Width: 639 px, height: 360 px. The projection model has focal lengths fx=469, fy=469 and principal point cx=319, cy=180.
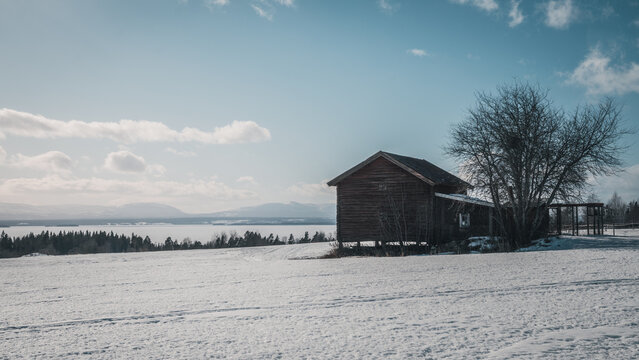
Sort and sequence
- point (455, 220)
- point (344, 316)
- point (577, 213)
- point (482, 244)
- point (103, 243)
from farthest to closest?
point (103, 243)
point (577, 213)
point (455, 220)
point (482, 244)
point (344, 316)

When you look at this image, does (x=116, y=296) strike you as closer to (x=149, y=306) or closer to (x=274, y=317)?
(x=149, y=306)

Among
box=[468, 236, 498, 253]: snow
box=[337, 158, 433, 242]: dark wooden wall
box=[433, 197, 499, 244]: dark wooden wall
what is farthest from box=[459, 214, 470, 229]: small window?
box=[337, 158, 433, 242]: dark wooden wall

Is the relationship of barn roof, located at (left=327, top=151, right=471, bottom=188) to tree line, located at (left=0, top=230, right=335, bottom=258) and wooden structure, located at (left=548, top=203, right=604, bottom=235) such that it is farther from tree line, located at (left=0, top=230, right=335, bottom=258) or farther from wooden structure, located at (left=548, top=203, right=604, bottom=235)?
tree line, located at (left=0, top=230, right=335, bottom=258)

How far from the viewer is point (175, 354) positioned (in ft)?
18.9

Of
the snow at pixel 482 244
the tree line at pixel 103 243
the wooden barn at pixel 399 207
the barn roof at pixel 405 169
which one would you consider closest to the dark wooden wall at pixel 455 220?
the wooden barn at pixel 399 207

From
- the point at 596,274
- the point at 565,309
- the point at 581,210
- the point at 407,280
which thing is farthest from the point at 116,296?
the point at 581,210

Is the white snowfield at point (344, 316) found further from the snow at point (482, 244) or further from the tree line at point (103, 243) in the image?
the tree line at point (103, 243)

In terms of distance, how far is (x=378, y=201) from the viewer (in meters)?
28.8

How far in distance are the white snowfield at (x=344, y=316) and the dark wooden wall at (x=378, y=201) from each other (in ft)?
48.2

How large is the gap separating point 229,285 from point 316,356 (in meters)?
6.92

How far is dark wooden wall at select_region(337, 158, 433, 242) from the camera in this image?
27828 millimetres

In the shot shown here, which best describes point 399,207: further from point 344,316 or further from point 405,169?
point 344,316

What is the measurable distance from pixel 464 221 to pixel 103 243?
113ft

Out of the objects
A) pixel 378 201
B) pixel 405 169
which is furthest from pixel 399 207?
pixel 405 169
